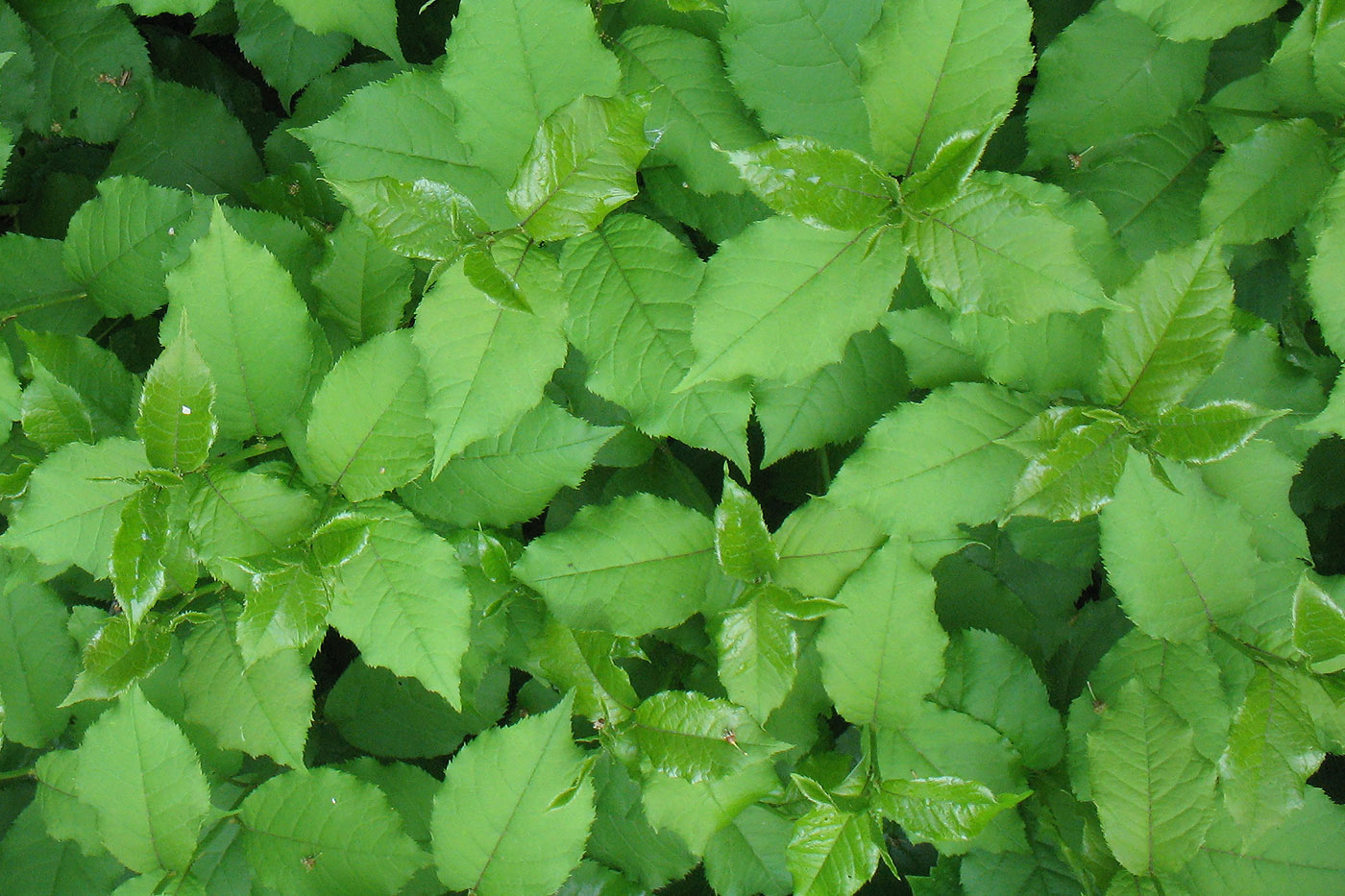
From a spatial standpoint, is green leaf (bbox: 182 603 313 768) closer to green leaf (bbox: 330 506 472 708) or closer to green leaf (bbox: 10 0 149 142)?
green leaf (bbox: 330 506 472 708)

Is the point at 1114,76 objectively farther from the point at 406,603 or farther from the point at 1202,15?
the point at 406,603

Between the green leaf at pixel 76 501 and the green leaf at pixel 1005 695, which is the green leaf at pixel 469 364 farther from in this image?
the green leaf at pixel 1005 695

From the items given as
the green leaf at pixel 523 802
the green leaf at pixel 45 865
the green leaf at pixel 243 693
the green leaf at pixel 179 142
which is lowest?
the green leaf at pixel 45 865

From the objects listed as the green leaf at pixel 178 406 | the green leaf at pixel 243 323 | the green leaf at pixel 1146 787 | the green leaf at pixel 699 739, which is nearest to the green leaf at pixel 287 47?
the green leaf at pixel 243 323

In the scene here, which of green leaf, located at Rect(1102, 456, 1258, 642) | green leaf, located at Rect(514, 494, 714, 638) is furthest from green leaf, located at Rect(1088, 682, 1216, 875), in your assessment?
green leaf, located at Rect(514, 494, 714, 638)

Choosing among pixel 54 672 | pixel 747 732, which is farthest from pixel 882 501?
pixel 54 672

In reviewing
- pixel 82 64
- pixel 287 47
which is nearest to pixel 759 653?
pixel 287 47

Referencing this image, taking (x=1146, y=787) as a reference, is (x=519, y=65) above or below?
above

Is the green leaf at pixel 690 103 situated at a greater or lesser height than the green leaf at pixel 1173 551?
greater
